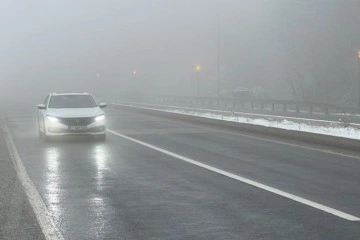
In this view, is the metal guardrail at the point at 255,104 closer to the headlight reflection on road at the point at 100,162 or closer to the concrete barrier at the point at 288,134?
the concrete barrier at the point at 288,134

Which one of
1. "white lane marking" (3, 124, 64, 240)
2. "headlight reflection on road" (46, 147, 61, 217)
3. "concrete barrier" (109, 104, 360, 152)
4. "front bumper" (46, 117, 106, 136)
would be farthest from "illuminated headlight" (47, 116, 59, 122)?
"concrete barrier" (109, 104, 360, 152)

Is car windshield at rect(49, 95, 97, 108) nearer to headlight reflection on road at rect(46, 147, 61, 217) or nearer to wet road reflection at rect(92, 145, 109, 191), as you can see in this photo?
wet road reflection at rect(92, 145, 109, 191)

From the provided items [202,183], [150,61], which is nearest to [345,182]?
[202,183]

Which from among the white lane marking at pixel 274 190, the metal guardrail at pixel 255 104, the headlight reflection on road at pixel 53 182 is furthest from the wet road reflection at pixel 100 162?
the metal guardrail at pixel 255 104

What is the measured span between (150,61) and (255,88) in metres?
51.9

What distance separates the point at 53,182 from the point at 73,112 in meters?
8.27

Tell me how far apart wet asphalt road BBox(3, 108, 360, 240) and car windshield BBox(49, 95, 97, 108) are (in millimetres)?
3345

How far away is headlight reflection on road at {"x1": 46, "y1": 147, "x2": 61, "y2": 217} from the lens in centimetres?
746

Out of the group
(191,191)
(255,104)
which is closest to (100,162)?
(191,191)

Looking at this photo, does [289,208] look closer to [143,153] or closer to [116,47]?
[143,153]

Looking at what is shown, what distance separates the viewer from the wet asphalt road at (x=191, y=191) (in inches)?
246

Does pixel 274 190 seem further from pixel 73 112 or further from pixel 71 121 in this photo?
pixel 73 112

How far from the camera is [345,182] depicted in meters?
9.52

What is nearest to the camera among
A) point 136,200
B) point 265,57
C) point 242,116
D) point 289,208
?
point 289,208
